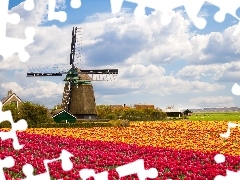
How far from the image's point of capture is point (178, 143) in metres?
24.0

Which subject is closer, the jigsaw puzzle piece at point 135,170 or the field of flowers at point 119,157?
the jigsaw puzzle piece at point 135,170

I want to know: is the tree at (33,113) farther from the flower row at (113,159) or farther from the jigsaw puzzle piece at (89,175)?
the jigsaw puzzle piece at (89,175)

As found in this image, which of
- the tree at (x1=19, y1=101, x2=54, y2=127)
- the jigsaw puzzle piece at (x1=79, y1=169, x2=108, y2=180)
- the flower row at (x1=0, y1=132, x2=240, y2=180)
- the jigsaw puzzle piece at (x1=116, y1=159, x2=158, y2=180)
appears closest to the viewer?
the jigsaw puzzle piece at (x1=79, y1=169, x2=108, y2=180)

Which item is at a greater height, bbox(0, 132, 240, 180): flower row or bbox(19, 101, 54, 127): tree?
bbox(19, 101, 54, 127): tree

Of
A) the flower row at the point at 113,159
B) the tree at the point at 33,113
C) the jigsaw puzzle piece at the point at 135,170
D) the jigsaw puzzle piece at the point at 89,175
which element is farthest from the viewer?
the tree at the point at 33,113

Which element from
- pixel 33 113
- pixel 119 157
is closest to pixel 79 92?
pixel 33 113

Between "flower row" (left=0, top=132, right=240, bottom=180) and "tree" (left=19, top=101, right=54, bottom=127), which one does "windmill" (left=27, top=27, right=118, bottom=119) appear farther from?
"flower row" (left=0, top=132, right=240, bottom=180)

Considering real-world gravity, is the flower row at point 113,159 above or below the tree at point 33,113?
below

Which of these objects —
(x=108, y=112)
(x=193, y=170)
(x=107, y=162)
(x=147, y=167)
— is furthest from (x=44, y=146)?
(x=108, y=112)

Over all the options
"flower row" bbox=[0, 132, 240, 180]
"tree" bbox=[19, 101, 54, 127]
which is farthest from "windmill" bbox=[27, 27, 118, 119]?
"flower row" bbox=[0, 132, 240, 180]

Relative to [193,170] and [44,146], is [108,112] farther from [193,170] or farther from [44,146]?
[193,170]

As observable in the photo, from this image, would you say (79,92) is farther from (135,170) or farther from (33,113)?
(135,170)

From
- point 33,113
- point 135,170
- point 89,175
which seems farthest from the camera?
point 33,113

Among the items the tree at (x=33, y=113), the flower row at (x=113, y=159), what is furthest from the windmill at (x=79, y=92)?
the flower row at (x=113, y=159)
